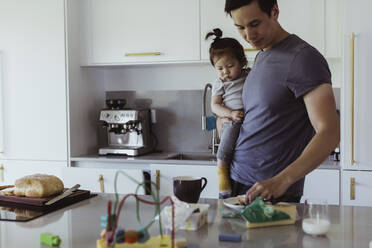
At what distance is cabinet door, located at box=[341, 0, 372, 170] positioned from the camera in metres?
2.67

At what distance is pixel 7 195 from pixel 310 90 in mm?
1002

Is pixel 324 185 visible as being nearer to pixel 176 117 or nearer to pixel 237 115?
pixel 237 115

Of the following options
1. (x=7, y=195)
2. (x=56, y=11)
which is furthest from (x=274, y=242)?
(x=56, y=11)

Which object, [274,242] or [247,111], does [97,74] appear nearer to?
[247,111]

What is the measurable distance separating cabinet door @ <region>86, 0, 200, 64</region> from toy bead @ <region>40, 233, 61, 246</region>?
7.23 feet

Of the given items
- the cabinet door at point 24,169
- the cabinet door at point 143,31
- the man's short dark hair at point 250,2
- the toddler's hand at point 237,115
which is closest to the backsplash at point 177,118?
the cabinet door at point 143,31

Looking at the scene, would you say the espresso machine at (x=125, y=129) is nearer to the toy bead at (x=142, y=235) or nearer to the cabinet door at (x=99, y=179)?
the cabinet door at (x=99, y=179)

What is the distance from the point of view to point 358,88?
2.68 metres

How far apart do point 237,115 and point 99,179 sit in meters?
1.38

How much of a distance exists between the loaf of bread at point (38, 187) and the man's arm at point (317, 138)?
2.29 feet

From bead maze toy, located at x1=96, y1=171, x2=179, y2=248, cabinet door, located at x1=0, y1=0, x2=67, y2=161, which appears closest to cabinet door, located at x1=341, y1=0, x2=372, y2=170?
cabinet door, located at x1=0, y1=0, x2=67, y2=161

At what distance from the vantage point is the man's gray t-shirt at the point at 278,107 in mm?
1451

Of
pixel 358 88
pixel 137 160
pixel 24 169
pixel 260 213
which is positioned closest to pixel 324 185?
pixel 358 88

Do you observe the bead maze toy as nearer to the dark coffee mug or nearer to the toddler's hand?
the dark coffee mug
